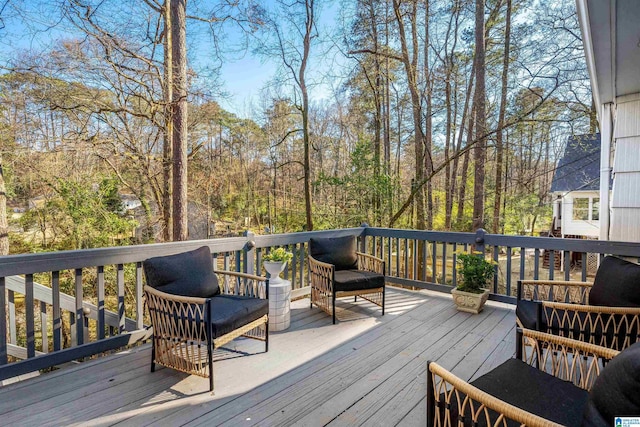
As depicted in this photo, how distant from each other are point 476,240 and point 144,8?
7.71 metres

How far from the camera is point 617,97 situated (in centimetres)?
337

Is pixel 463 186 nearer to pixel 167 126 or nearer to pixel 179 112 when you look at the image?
pixel 179 112

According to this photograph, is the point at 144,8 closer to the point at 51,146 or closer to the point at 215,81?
the point at 215,81

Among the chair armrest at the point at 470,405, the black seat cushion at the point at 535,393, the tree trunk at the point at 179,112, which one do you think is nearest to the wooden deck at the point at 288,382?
the black seat cushion at the point at 535,393

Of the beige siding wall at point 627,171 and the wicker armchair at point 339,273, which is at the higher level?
the beige siding wall at point 627,171

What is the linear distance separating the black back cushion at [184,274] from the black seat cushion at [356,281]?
1.31 m

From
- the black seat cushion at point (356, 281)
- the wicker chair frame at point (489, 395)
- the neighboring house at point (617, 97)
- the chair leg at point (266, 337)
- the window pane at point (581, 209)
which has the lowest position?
the chair leg at point (266, 337)

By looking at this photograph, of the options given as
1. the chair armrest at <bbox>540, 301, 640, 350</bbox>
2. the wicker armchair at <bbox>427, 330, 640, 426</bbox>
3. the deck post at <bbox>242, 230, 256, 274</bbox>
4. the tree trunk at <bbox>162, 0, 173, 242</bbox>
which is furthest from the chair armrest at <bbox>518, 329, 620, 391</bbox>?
the tree trunk at <bbox>162, 0, 173, 242</bbox>

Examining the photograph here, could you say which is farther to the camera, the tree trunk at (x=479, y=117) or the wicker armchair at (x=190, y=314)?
the tree trunk at (x=479, y=117)

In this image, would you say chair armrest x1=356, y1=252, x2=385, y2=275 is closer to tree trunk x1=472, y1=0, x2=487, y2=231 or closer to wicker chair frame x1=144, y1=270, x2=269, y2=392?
wicker chair frame x1=144, y1=270, x2=269, y2=392

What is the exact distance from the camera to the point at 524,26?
24.7 ft

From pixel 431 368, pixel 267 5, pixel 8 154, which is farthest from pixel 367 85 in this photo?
pixel 431 368

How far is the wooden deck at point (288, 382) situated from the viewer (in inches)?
77.9

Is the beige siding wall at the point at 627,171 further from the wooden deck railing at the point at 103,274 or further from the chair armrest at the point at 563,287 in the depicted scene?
the chair armrest at the point at 563,287
